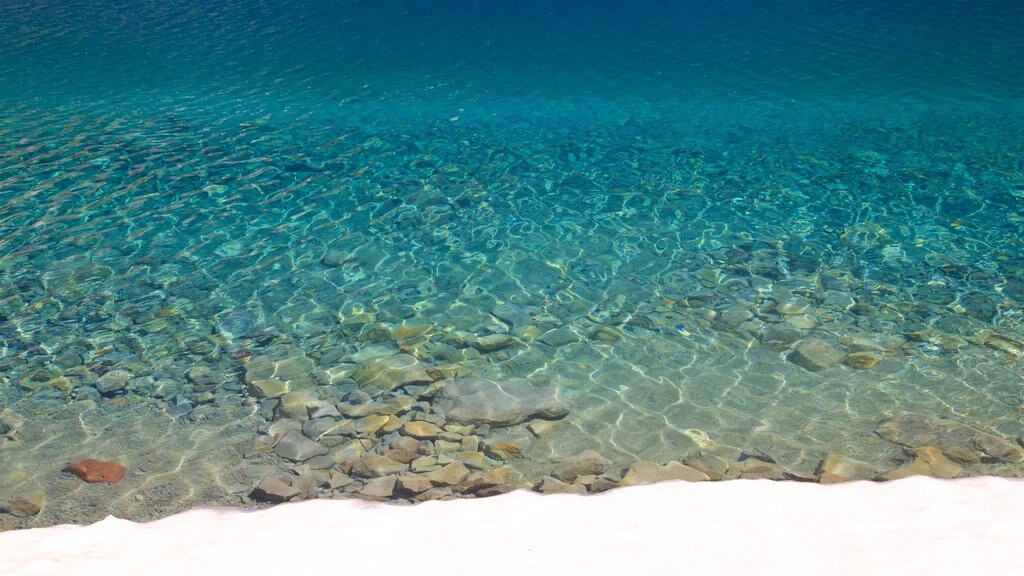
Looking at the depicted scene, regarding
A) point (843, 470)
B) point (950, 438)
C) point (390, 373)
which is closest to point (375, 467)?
point (390, 373)

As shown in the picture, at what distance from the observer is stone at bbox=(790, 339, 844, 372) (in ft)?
19.9

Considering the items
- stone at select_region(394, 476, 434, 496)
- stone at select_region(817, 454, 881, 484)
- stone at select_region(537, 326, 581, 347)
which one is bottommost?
stone at select_region(537, 326, 581, 347)

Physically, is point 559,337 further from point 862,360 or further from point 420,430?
point 862,360

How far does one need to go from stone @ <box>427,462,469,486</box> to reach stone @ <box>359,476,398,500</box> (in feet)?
0.82

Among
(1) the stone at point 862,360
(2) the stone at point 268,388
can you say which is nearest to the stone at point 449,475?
(2) the stone at point 268,388

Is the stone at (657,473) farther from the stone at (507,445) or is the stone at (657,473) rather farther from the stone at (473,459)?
the stone at (473,459)

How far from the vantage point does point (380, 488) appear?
473cm

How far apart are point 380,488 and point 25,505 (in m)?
2.23

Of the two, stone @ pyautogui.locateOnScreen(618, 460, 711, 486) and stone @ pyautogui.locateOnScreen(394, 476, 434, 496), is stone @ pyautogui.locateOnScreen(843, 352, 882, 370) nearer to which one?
stone @ pyautogui.locateOnScreen(618, 460, 711, 486)

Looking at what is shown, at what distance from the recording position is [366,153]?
39.2 feet

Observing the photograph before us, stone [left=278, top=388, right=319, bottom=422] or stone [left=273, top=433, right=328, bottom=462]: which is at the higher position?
stone [left=273, top=433, right=328, bottom=462]

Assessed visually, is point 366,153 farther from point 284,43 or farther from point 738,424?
point 284,43

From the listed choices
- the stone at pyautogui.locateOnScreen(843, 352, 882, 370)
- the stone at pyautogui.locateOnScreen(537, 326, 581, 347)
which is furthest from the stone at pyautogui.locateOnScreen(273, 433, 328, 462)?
the stone at pyautogui.locateOnScreen(843, 352, 882, 370)

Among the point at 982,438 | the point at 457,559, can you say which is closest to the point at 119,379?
the point at 457,559
